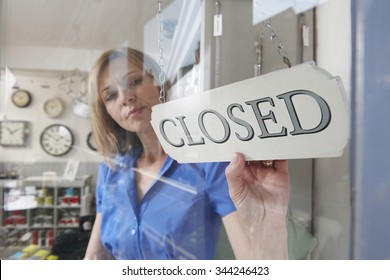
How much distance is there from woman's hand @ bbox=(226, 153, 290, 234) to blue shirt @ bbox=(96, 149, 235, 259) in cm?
7

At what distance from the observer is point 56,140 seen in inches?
33.8

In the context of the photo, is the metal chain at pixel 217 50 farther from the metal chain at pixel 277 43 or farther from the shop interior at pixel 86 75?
the metal chain at pixel 277 43

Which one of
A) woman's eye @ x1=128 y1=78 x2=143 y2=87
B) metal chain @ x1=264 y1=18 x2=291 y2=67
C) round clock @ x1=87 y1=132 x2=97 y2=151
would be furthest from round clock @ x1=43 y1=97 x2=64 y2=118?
metal chain @ x1=264 y1=18 x2=291 y2=67

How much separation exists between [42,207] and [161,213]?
352 mm

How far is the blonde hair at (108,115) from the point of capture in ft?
2.79

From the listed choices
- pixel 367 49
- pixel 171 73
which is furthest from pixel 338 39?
pixel 171 73

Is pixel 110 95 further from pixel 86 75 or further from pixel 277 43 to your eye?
pixel 277 43

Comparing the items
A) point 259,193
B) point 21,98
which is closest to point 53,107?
point 21,98

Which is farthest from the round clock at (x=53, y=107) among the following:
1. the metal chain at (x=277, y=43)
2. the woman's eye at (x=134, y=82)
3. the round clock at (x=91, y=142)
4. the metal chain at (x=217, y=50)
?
the metal chain at (x=277, y=43)

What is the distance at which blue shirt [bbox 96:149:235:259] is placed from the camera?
0.84 m

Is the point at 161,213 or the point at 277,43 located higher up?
the point at 277,43

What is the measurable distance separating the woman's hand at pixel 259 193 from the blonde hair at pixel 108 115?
30cm

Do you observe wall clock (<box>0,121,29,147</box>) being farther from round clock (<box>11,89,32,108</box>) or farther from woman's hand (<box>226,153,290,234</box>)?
woman's hand (<box>226,153,290,234</box>)
